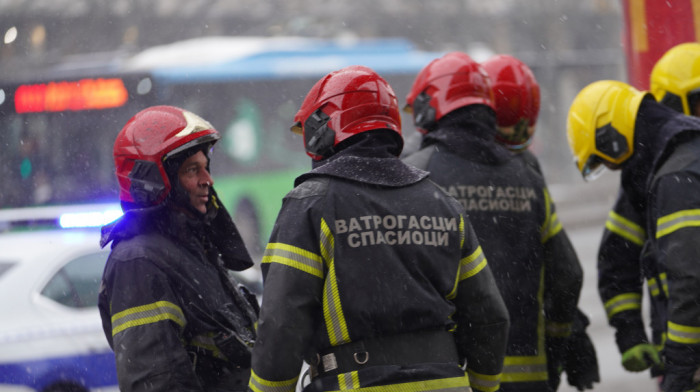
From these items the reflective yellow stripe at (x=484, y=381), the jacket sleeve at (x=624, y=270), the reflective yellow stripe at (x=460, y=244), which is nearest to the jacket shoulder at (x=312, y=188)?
the reflective yellow stripe at (x=460, y=244)

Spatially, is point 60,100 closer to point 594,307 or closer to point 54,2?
point 54,2

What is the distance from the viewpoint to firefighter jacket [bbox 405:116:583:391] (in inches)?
170

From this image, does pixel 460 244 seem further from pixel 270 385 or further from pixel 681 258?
pixel 681 258

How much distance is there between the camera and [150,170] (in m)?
3.59

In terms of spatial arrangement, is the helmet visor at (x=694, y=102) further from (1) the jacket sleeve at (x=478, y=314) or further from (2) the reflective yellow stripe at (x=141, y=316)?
(2) the reflective yellow stripe at (x=141, y=316)

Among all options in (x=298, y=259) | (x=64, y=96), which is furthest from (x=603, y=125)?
(x=64, y=96)

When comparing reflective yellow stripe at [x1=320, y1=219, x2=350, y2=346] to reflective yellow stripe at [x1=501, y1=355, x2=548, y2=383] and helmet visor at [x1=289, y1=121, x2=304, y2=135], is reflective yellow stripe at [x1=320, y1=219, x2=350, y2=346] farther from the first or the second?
reflective yellow stripe at [x1=501, y1=355, x2=548, y2=383]

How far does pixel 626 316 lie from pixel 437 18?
54.6 feet

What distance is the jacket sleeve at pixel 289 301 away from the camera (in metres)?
2.97

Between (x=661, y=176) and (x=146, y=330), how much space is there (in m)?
2.33

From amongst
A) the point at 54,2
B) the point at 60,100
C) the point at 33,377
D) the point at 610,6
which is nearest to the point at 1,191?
the point at 60,100

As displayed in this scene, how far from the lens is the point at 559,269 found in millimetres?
4516

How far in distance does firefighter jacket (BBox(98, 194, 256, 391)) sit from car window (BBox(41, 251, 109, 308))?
3630 mm


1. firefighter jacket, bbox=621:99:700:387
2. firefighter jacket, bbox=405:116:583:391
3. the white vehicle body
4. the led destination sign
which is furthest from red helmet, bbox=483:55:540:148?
the led destination sign
